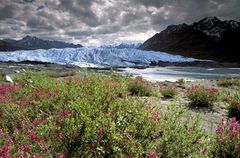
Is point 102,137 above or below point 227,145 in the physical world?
above

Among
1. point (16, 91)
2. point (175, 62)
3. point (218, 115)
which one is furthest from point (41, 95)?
point (175, 62)

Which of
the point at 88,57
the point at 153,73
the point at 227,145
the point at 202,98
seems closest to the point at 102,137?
the point at 227,145

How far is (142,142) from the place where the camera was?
637 cm

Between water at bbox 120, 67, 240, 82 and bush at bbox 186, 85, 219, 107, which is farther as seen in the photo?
water at bbox 120, 67, 240, 82

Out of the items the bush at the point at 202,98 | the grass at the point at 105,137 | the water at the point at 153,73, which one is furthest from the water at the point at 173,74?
the grass at the point at 105,137

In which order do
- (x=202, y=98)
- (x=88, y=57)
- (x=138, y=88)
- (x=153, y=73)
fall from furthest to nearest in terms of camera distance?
1. (x=88, y=57)
2. (x=153, y=73)
3. (x=138, y=88)
4. (x=202, y=98)

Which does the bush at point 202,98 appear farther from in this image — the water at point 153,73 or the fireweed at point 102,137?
the water at point 153,73

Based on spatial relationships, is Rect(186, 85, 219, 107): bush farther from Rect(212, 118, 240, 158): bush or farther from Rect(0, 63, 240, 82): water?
Rect(0, 63, 240, 82): water

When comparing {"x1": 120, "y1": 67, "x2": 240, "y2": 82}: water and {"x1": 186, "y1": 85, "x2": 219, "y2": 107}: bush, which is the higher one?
{"x1": 186, "y1": 85, "x2": 219, "y2": 107}: bush

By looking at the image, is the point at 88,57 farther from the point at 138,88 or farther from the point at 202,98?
the point at 202,98

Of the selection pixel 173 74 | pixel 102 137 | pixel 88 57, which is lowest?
pixel 173 74

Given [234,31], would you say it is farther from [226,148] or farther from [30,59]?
[226,148]

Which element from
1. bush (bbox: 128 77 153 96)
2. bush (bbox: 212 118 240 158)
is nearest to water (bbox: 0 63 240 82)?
bush (bbox: 128 77 153 96)

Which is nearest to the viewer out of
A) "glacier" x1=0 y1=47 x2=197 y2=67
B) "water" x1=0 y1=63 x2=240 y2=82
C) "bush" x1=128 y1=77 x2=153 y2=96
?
"bush" x1=128 y1=77 x2=153 y2=96
